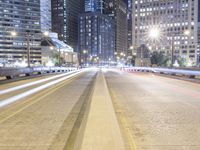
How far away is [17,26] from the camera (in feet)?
603

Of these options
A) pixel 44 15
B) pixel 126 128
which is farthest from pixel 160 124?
pixel 44 15

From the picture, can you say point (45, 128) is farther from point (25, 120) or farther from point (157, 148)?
point (157, 148)

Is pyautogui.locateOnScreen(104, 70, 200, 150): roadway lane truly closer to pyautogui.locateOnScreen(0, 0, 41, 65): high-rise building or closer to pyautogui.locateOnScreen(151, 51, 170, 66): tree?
pyautogui.locateOnScreen(151, 51, 170, 66): tree

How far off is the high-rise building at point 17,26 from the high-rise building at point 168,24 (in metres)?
66.7

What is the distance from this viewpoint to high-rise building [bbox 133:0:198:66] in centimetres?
18300

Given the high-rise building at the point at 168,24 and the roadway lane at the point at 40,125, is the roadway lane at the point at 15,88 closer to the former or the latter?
the roadway lane at the point at 40,125

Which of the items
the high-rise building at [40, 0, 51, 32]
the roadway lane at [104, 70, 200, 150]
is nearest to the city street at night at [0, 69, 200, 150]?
the roadway lane at [104, 70, 200, 150]

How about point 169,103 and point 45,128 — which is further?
point 169,103

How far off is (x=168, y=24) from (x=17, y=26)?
318 feet

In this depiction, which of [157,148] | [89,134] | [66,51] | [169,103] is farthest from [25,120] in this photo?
[66,51]

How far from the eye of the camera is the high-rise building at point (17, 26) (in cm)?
18088

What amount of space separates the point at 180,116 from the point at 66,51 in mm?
176405

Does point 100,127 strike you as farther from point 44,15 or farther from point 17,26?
point 44,15

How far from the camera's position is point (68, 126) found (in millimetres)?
7988
